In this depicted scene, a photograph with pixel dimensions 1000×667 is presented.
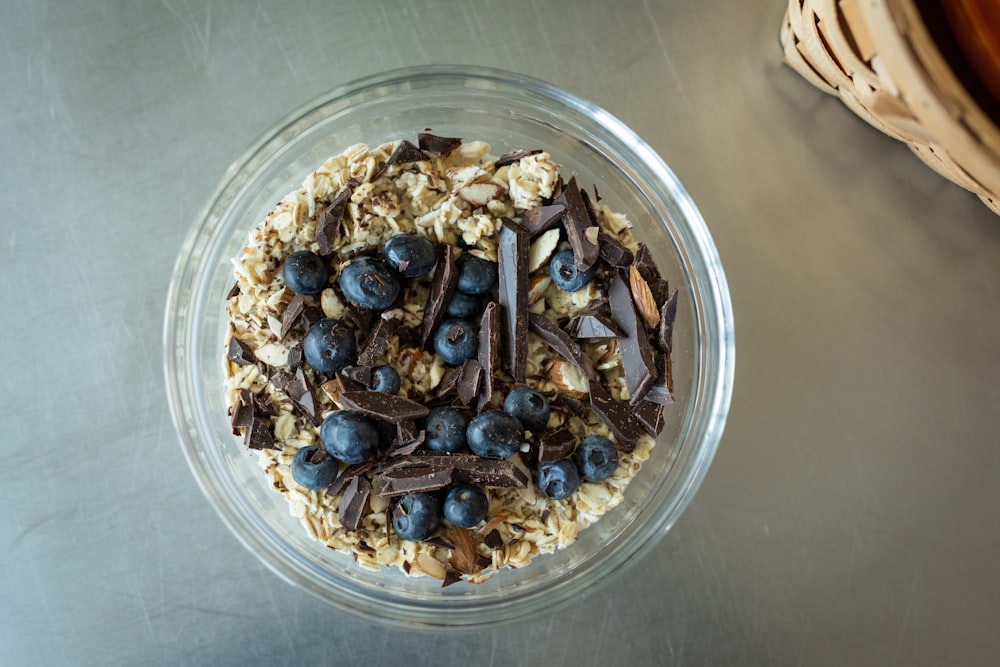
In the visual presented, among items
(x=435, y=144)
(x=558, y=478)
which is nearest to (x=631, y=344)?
(x=558, y=478)

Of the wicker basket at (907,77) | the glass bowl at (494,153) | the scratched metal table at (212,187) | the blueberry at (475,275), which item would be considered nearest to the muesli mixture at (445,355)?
the blueberry at (475,275)

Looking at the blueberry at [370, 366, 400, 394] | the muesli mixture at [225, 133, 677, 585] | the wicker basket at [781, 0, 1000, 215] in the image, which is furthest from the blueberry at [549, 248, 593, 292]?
the wicker basket at [781, 0, 1000, 215]

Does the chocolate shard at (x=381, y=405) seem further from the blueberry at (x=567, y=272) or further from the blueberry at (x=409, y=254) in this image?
the blueberry at (x=567, y=272)

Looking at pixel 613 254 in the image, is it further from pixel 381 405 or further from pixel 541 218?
pixel 381 405

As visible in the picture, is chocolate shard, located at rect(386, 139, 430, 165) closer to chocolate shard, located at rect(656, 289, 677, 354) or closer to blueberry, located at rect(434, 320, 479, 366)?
blueberry, located at rect(434, 320, 479, 366)

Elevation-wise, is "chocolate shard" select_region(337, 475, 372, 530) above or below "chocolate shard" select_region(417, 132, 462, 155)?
below
